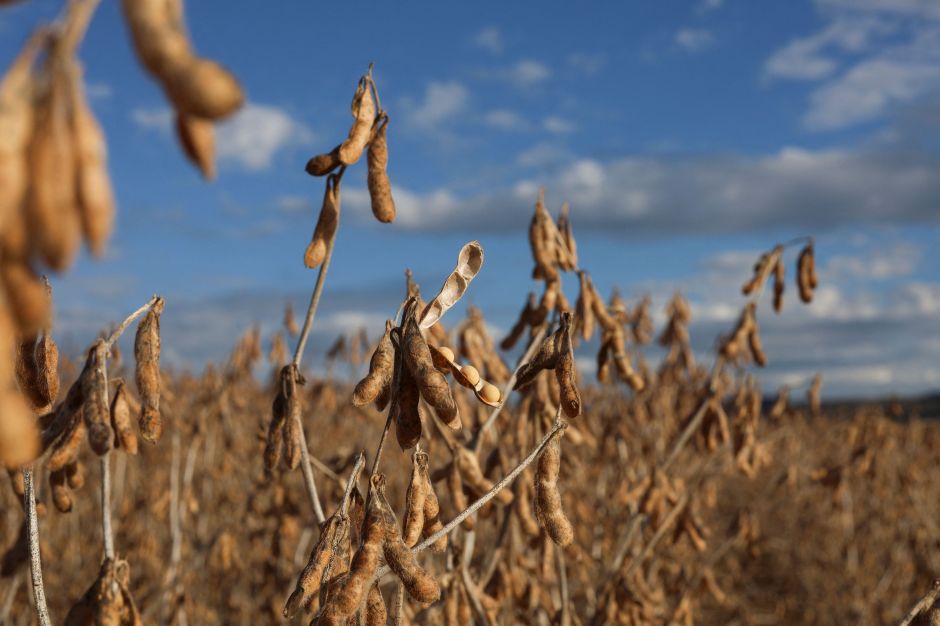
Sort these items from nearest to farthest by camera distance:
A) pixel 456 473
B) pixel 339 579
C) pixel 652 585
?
pixel 339 579, pixel 456 473, pixel 652 585

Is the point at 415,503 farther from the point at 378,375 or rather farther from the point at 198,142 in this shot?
the point at 198,142

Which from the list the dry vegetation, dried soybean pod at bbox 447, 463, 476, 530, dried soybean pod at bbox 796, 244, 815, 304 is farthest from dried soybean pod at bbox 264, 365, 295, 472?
dried soybean pod at bbox 796, 244, 815, 304

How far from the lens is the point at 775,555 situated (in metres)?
9.98

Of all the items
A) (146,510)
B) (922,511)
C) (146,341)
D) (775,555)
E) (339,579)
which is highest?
(146,341)

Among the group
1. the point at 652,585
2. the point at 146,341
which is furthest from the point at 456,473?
the point at 652,585

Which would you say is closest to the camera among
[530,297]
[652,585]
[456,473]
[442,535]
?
[442,535]

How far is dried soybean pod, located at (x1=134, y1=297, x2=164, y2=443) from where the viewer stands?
6.06 feet

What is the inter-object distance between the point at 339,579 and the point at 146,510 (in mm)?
5244

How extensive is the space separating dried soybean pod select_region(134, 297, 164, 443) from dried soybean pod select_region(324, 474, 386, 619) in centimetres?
56

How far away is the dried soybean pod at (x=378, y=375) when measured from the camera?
5.28 ft

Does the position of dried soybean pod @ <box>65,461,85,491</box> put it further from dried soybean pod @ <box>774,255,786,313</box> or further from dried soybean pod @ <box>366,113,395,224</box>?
dried soybean pod @ <box>774,255,786,313</box>

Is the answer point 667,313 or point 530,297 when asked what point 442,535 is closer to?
point 530,297

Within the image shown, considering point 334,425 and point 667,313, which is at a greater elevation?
point 667,313

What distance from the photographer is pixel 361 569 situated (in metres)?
1.50
